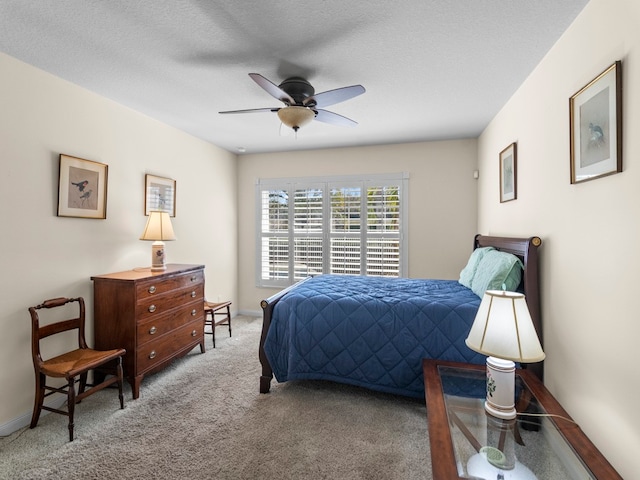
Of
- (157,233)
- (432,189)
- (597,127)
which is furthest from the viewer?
(432,189)

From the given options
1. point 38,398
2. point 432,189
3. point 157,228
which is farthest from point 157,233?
point 432,189

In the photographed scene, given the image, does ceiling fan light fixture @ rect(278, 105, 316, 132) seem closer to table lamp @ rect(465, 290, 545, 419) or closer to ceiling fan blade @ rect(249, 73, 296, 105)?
ceiling fan blade @ rect(249, 73, 296, 105)

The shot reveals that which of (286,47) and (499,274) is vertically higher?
(286,47)

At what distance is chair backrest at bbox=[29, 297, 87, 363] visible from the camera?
220 centimetres

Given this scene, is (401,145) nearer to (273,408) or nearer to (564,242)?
(564,242)

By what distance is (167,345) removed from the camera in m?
2.96

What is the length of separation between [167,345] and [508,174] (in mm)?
3599

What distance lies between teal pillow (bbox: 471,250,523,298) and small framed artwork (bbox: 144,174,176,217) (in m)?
3.35

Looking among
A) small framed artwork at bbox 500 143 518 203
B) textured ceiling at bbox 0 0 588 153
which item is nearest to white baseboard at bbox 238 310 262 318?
textured ceiling at bbox 0 0 588 153

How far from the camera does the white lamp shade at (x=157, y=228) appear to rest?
303cm

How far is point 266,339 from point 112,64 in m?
2.44

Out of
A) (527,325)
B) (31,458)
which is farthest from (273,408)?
(527,325)

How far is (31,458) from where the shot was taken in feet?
6.23

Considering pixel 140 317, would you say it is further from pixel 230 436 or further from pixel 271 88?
pixel 271 88
